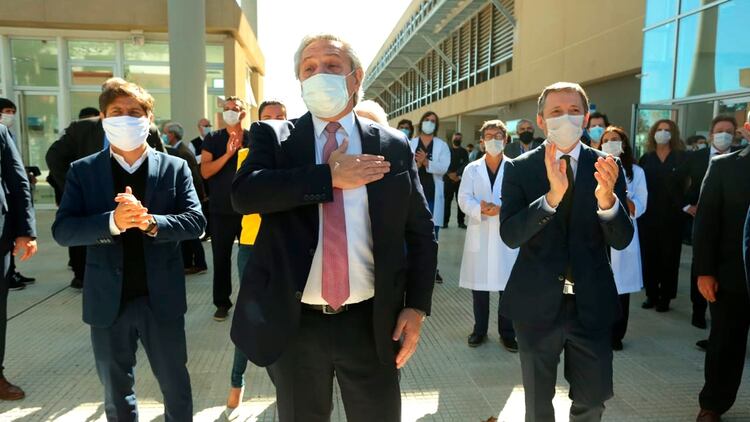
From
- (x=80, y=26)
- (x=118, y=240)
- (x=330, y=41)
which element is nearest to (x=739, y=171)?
(x=330, y=41)

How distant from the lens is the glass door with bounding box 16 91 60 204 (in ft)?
41.4

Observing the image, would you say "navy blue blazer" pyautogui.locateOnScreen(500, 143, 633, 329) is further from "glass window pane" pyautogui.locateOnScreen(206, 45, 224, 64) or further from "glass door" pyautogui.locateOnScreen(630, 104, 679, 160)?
"glass window pane" pyautogui.locateOnScreen(206, 45, 224, 64)

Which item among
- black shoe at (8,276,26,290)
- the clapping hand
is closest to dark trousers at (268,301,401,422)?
the clapping hand

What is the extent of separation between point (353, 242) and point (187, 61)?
10.3 metres

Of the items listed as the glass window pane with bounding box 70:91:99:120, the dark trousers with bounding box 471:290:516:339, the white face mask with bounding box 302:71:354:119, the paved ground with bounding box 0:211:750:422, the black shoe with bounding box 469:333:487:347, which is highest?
the glass window pane with bounding box 70:91:99:120

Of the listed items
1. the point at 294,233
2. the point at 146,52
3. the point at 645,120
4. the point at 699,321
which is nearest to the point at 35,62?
the point at 146,52

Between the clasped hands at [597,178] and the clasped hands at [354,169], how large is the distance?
90cm

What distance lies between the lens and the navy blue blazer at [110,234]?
2510mm

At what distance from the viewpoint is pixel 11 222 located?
3.58 metres

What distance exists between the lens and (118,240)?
2.55m

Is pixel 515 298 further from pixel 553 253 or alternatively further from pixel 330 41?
pixel 330 41

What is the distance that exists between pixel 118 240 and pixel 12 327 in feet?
11.2

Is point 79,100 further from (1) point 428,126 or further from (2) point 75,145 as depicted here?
(1) point 428,126

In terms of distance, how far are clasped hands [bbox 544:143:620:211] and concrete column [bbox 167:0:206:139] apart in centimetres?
1009
